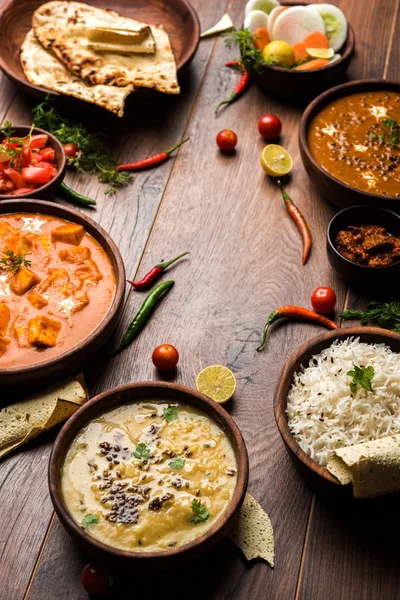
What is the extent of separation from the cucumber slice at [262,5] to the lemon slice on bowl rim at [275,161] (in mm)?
1050

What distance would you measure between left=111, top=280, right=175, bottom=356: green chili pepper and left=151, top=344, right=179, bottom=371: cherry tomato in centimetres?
19

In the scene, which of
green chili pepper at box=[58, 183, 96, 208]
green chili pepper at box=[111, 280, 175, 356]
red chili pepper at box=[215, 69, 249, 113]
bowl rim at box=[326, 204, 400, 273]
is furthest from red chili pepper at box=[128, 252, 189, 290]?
red chili pepper at box=[215, 69, 249, 113]

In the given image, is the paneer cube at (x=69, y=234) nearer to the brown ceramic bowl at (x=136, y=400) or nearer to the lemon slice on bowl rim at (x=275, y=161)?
the brown ceramic bowl at (x=136, y=400)

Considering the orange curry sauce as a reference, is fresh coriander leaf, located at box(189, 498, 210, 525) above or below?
below

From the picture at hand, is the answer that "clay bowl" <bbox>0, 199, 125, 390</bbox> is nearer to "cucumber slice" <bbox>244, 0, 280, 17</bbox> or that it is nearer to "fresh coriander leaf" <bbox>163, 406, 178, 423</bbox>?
"fresh coriander leaf" <bbox>163, 406, 178, 423</bbox>

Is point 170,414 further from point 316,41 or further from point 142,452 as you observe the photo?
point 316,41

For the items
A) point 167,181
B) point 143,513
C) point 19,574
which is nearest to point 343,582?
point 143,513

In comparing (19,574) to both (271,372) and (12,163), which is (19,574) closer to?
(271,372)

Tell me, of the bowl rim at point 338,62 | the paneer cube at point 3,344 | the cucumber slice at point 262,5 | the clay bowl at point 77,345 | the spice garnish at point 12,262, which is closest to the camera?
the clay bowl at point 77,345

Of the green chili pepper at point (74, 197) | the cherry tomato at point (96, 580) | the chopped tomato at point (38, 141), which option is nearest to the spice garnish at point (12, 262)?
the green chili pepper at point (74, 197)

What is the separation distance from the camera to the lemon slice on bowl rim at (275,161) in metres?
4.11

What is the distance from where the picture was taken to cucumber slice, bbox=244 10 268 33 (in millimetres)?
Result: 4566

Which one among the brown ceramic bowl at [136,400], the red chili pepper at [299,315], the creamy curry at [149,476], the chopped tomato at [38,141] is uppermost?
the chopped tomato at [38,141]

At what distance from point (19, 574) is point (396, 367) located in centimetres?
164
